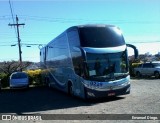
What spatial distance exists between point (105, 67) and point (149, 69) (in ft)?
75.2

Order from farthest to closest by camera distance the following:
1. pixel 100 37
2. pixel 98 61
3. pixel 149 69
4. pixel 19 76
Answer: pixel 149 69 → pixel 19 76 → pixel 100 37 → pixel 98 61

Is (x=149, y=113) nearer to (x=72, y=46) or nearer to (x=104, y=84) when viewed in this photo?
(x=104, y=84)

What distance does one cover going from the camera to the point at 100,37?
58.6ft

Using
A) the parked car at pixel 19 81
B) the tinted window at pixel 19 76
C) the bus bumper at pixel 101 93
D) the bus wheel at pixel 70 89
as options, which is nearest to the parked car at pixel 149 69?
the tinted window at pixel 19 76

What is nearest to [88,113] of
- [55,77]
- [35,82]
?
[55,77]

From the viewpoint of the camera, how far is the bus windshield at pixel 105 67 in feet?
57.2

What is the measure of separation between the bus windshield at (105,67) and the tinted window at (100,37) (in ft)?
1.81

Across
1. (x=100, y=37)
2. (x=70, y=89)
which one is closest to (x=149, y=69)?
(x=70, y=89)

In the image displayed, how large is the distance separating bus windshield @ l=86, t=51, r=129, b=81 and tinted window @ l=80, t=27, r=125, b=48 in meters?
0.55

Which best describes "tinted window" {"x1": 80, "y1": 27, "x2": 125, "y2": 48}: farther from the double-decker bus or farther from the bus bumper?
the bus bumper

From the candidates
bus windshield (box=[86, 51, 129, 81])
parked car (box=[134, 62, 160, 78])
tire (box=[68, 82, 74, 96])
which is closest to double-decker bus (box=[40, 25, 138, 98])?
bus windshield (box=[86, 51, 129, 81])

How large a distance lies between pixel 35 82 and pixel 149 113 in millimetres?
24338

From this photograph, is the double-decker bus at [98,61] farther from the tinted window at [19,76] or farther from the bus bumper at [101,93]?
the tinted window at [19,76]

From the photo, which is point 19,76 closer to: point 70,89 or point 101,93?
point 70,89
